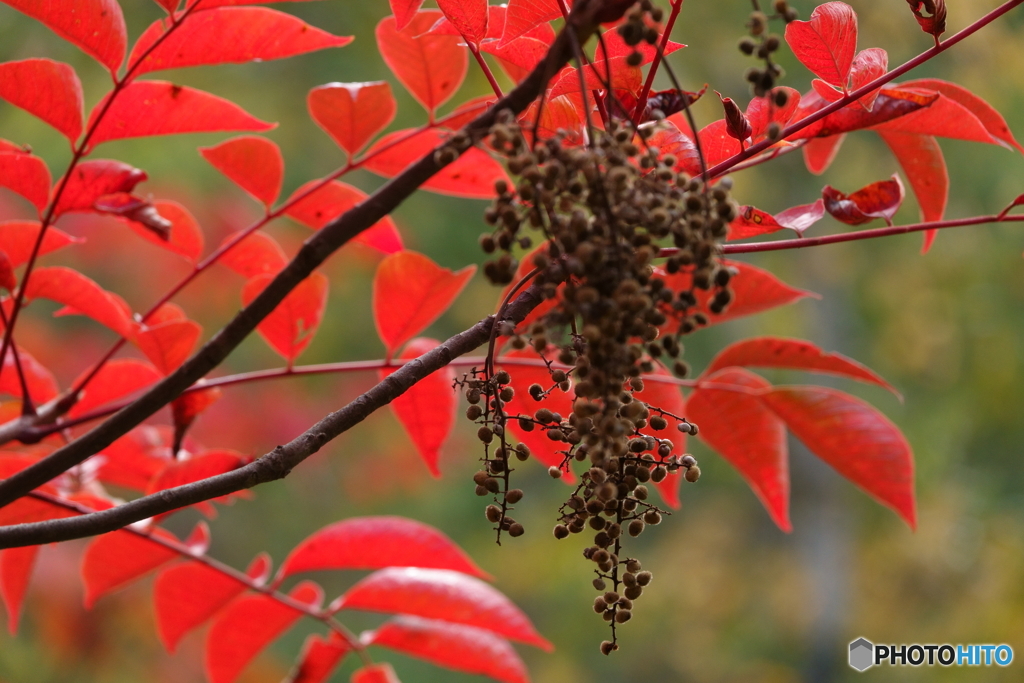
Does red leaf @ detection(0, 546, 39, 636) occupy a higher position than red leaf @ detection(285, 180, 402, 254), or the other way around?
red leaf @ detection(285, 180, 402, 254)

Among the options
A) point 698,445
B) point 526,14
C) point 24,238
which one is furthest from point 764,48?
point 698,445

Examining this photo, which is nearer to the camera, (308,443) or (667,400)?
(308,443)

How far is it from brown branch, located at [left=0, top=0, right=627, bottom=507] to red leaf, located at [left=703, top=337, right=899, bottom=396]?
0.41 meters

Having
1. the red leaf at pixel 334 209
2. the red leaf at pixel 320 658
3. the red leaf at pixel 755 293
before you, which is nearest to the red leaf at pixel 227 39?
the red leaf at pixel 334 209

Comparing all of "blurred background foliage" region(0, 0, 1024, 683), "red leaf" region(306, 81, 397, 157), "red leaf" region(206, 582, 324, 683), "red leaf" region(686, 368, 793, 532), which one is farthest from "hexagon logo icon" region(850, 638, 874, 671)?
"blurred background foliage" region(0, 0, 1024, 683)

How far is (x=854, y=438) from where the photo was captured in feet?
2.44

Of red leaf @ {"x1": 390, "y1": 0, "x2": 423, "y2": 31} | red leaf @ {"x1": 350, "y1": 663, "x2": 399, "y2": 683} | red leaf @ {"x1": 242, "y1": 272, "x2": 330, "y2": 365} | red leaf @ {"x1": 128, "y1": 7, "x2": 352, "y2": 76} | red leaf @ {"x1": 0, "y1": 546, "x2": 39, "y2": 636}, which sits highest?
red leaf @ {"x1": 128, "y1": 7, "x2": 352, "y2": 76}

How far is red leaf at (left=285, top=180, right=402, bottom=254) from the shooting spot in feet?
2.46

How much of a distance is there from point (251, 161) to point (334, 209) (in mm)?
84

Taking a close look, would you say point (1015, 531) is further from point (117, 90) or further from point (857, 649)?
point (117, 90)

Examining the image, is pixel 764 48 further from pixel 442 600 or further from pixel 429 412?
pixel 442 600

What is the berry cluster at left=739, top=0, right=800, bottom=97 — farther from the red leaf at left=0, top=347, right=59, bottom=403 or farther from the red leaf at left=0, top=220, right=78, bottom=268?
the red leaf at left=0, top=347, right=59, bottom=403

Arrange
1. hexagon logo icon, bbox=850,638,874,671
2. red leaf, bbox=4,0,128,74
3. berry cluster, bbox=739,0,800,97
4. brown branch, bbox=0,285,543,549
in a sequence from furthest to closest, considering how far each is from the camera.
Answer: hexagon logo icon, bbox=850,638,874,671
red leaf, bbox=4,0,128,74
brown branch, bbox=0,285,543,549
berry cluster, bbox=739,0,800,97

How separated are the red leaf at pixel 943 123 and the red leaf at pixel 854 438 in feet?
0.80
